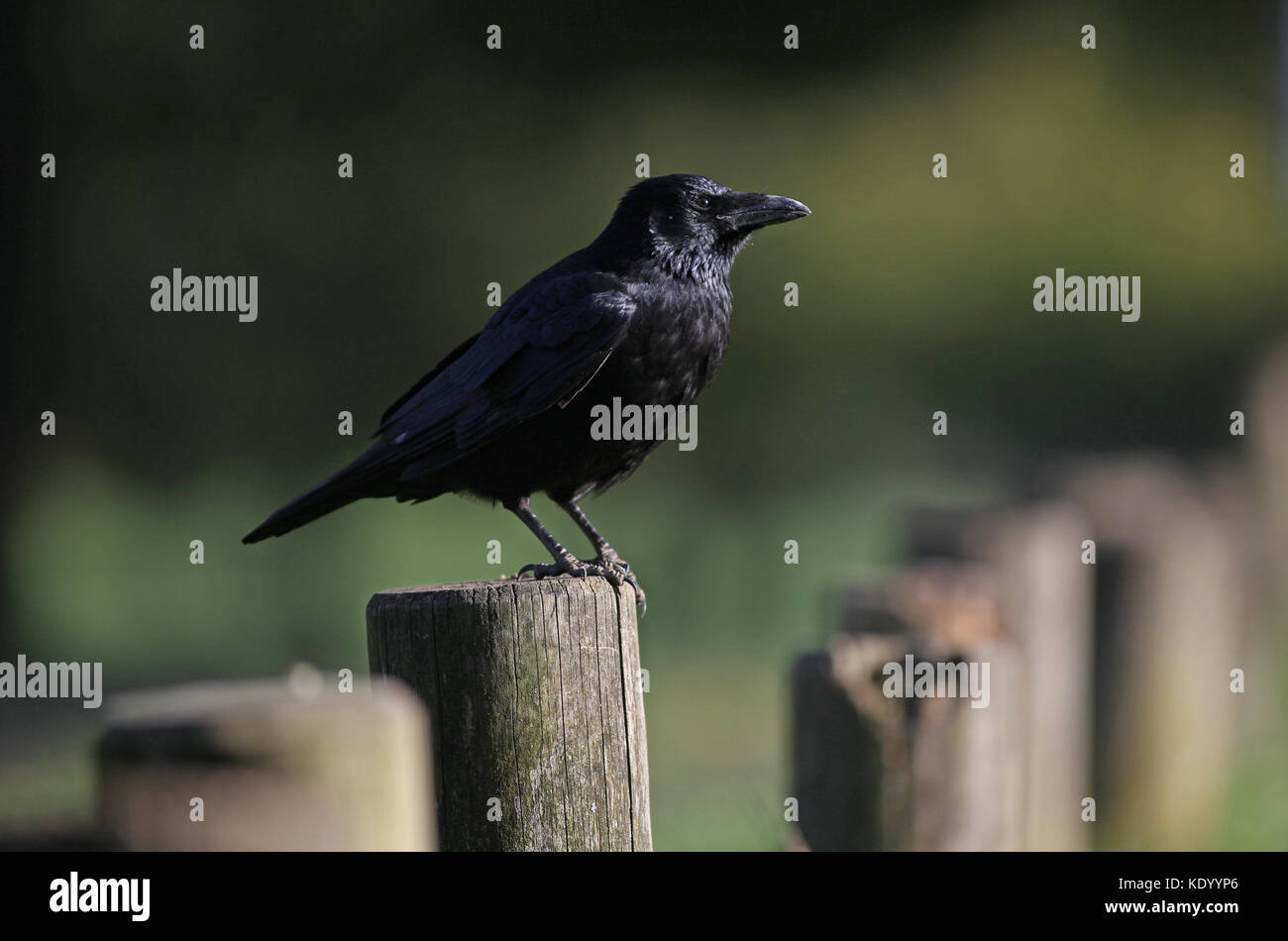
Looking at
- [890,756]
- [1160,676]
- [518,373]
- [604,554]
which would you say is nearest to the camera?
[890,756]

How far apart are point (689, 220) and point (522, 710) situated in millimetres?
2280

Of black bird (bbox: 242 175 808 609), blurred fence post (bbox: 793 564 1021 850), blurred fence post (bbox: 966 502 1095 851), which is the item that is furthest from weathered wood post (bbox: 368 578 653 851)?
blurred fence post (bbox: 966 502 1095 851)

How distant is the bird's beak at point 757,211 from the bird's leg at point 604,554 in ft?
3.58

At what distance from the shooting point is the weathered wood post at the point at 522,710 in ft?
8.11

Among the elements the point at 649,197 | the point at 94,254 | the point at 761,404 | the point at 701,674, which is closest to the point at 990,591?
the point at 649,197

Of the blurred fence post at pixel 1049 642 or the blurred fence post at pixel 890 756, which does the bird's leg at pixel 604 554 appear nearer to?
the blurred fence post at pixel 890 756

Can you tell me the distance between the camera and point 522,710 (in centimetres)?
249

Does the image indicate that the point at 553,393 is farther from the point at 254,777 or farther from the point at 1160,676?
the point at 254,777

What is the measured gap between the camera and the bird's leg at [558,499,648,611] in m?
3.94

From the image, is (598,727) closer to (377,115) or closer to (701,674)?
(701,674)

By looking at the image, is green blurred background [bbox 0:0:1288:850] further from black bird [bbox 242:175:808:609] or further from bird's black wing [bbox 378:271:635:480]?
bird's black wing [bbox 378:271:635:480]

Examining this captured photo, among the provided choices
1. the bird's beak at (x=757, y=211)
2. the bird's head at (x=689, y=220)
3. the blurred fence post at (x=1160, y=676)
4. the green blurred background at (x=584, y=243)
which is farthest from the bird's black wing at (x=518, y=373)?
the green blurred background at (x=584, y=243)

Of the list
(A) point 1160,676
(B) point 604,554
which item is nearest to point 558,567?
(B) point 604,554

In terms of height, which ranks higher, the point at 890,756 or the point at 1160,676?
the point at 1160,676
